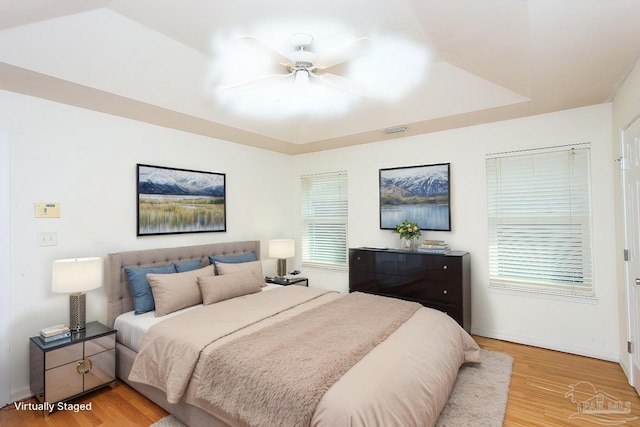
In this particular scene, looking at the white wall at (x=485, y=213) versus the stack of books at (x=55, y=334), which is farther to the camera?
the white wall at (x=485, y=213)

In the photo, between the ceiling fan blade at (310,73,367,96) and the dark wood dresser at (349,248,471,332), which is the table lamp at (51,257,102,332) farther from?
the dark wood dresser at (349,248,471,332)

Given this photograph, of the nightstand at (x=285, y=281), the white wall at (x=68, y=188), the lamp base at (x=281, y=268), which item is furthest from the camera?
the lamp base at (x=281, y=268)

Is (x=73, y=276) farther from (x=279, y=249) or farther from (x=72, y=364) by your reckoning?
(x=279, y=249)

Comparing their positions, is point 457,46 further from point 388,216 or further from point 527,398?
point 527,398

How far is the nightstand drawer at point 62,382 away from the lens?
2.31 meters

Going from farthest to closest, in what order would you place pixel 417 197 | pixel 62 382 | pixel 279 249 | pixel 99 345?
pixel 279 249 < pixel 417 197 < pixel 99 345 < pixel 62 382

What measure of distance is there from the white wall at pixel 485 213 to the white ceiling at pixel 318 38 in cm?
27

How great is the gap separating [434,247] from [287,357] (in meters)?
2.47

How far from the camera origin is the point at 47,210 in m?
2.73

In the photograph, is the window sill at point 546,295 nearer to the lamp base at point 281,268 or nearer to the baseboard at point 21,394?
the lamp base at point 281,268

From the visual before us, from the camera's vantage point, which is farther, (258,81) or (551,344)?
(551,344)

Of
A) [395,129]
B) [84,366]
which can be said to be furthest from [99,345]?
[395,129]

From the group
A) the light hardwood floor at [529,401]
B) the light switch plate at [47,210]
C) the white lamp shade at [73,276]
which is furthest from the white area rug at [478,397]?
the light switch plate at [47,210]

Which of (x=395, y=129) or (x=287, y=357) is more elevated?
(x=395, y=129)
